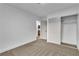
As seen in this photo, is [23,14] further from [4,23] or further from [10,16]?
[4,23]

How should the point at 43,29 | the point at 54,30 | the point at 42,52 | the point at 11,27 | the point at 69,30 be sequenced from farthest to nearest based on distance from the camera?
the point at 43,29 < the point at 54,30 < the point at 69,30 < the point at 11,27 < the point at 42,52

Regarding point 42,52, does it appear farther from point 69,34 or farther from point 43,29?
point 43,29

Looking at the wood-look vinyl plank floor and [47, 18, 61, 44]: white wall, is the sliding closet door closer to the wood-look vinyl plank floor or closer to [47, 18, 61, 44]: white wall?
[47, 18, 61, 44]: white wall

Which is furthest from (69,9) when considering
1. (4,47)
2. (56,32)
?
(4,47)

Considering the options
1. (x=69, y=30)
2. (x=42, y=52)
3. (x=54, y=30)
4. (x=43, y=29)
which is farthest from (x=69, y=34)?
(x=43, y=29)

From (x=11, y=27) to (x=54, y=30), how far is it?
3006mm

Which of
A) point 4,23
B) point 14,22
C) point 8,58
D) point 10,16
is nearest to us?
point 8,58

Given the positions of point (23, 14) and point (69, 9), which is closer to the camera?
point (69, 9)

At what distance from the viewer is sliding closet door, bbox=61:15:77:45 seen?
3.84 metres

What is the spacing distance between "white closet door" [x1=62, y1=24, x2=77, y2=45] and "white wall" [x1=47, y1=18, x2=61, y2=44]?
42 cm

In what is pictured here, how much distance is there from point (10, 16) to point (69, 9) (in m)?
3.46

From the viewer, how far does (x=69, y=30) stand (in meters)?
4.06

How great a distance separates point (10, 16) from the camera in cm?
320

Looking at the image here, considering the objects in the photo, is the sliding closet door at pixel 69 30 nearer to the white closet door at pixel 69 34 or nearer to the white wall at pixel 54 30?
the white closet door at pixel 69 34
